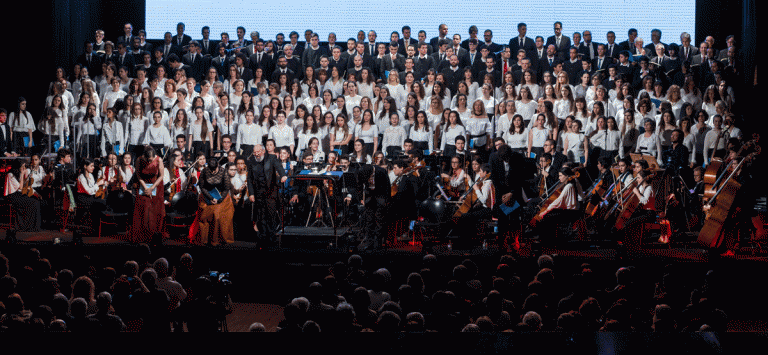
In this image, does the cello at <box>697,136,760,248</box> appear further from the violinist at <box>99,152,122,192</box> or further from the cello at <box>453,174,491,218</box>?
the violinist at <box>99,152,122,192</box>

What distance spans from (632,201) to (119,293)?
17.9 ft

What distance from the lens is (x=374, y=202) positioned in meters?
7.97

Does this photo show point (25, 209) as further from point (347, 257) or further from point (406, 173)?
point (406, 173)

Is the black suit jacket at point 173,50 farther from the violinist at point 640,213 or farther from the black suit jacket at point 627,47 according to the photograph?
the violinist at point 640,213

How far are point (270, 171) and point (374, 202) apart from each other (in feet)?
4.31

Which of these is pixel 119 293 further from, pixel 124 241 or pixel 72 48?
pixel 72 48

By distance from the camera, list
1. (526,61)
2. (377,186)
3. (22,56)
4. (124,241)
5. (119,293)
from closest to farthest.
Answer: (119,293) → (377,186) → (124,241) → (526,61) → (22,56)

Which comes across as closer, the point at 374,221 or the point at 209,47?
the point at 374,221

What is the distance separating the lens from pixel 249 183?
855 cm

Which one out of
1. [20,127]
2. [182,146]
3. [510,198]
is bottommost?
[510,198]

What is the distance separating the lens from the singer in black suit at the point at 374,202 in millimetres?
7941

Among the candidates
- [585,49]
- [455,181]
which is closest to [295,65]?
[455,181]

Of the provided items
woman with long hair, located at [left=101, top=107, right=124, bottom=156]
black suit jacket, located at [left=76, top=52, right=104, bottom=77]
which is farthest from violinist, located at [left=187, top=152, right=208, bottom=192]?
black suit jacket, located at [left=76, top=52, right=104, bottom=77]

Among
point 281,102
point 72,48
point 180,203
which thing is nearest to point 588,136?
point 281,102
